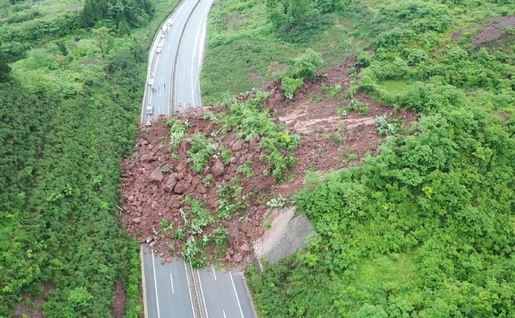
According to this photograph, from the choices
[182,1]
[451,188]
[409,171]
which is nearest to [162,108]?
[409,171]

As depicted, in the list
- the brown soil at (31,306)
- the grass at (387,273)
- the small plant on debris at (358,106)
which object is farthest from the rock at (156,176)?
the grass at (387,273)

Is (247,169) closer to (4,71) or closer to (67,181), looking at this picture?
(67,181)

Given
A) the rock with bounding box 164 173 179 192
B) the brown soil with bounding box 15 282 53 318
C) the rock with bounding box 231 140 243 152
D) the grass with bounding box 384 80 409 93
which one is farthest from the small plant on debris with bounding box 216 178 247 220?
the grass with bounding box 384 80 409 93

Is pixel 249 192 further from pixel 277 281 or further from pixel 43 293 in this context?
pixel 43 293

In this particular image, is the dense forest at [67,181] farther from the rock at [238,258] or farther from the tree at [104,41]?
the rock at [238,258]

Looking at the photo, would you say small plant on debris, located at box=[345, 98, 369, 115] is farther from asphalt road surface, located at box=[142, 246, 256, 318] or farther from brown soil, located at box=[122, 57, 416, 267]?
asphalt road surface, located at box=[142, 246, 256, 318]

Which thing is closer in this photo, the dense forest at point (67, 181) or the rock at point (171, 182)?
the dense forest at point (67, 181)
